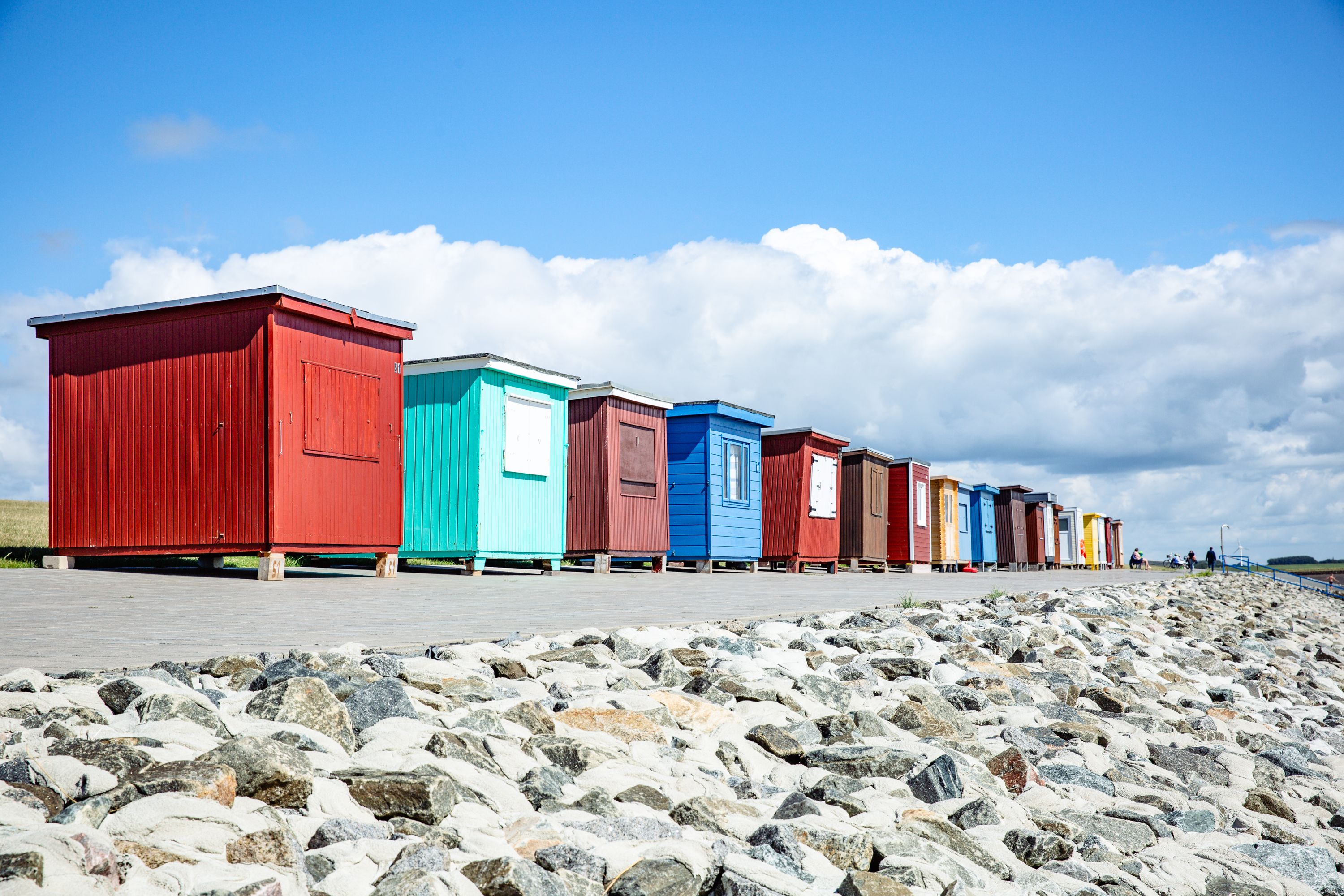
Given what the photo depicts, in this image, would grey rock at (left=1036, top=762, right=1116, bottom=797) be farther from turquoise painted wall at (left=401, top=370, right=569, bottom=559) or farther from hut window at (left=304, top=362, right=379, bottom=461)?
turquoise painted wall at (left=401, top=370, right=569, bottom=559)

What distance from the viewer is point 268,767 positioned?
247cm

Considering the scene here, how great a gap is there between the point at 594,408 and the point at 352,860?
1346 cm

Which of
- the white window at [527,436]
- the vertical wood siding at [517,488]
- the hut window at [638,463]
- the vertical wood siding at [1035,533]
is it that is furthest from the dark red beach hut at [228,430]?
the vertical wood siding at [1035,533]

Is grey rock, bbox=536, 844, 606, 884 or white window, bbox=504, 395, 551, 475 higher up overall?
white window, bbox=504, 395, 551, 475

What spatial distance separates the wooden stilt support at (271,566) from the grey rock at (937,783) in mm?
7645

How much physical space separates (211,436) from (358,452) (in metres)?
1.42

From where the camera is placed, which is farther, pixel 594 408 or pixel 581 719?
pixel 594 408

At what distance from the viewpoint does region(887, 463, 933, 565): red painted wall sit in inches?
1010

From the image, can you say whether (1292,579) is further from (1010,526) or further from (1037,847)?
(1037,847)

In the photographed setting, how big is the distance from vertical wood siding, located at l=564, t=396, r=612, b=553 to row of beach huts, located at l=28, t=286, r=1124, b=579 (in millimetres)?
27

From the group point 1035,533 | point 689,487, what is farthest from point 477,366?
point 1035,533

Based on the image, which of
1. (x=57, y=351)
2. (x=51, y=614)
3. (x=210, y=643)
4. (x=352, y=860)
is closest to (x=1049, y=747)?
(x=352, y=860)

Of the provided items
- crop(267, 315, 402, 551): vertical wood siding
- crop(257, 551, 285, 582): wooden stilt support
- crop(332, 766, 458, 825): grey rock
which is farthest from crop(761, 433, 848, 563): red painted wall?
crop(332, 766, 458, 825): grey rock

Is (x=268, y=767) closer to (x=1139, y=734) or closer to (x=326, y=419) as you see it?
(x=1139, y=734)
